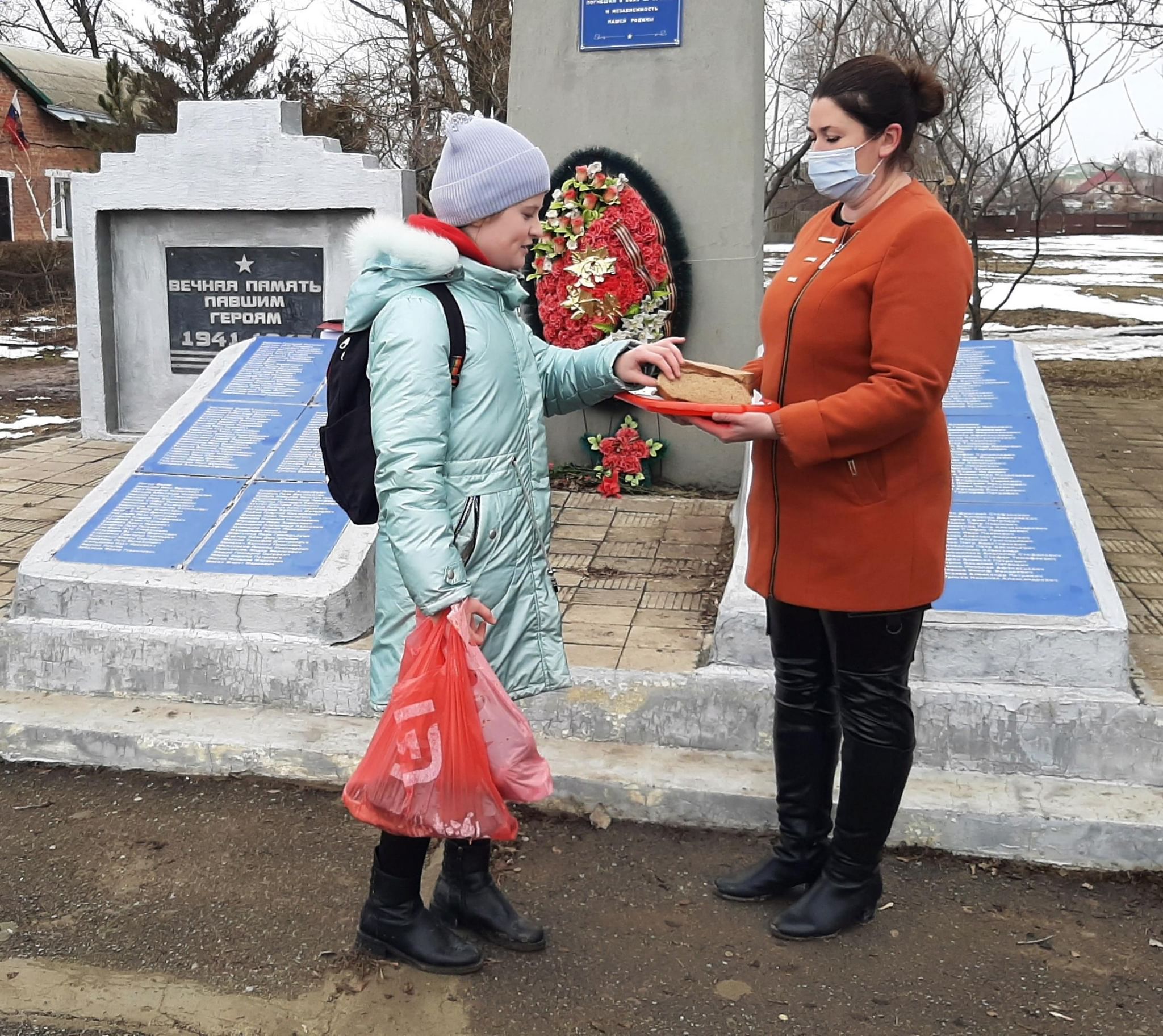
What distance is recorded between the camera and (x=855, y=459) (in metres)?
2.57

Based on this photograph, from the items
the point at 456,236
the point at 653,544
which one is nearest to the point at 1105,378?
the point at 653,544

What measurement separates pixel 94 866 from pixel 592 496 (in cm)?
370

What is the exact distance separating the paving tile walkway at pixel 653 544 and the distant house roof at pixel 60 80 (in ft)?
82.3

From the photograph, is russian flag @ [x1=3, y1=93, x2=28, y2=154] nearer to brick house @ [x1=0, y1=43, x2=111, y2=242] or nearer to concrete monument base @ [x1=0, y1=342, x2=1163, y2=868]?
brick house @ [x1=0, y1=43, x2=111, y2=242]

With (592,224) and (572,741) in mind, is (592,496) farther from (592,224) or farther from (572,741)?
(572,741)

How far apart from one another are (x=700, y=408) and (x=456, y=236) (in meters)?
0.62

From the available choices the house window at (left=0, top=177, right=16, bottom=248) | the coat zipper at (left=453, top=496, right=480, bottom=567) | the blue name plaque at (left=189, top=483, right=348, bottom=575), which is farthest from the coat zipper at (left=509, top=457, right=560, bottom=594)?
the house window at (left=0, top=177, right=16, bottom=248)

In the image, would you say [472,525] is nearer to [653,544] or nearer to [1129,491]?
[653,544]

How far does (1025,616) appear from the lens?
11.8 feet

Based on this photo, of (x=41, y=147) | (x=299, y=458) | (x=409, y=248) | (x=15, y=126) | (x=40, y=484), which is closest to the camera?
(x=409, y=248)

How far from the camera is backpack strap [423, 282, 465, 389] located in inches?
94.4

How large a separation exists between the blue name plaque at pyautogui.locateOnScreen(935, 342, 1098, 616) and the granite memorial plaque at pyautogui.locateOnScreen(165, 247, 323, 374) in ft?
14.1

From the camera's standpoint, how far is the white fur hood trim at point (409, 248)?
7.80 ft

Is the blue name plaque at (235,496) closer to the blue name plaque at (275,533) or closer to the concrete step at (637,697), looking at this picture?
the blue name plaque at (275,533)
